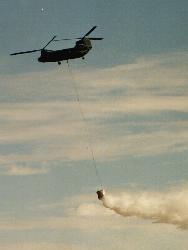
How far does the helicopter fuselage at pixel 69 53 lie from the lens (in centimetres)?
10831

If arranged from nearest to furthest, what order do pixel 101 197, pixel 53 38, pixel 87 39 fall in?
pixel 53 38, pixel 87 39, pixel 101 197

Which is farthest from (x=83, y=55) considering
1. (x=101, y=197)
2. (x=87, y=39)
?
→ (x=101, y=197)

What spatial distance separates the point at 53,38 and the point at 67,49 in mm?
6327

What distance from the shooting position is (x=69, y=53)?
356 feet

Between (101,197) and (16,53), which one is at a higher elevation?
(16,53)

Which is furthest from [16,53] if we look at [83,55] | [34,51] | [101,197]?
[101,197]

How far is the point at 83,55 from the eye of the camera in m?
109

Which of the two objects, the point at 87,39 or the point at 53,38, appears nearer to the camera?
the point at 53,38

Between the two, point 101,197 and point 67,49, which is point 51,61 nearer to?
point 67,49

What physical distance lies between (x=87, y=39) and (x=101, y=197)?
27.9 meters

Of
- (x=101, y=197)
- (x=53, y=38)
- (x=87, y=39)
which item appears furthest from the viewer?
(x=101, y=197)

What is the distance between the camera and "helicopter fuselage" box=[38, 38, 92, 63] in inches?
4264

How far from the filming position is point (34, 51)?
10762 cm

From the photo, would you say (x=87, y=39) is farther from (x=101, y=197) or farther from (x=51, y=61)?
(x=101, y=197)
